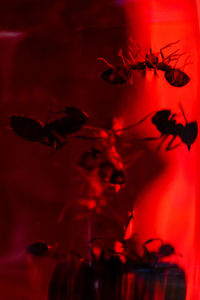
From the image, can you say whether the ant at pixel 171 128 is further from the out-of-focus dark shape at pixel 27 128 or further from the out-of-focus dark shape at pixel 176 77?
the out-of-focus dark shape at pixel 27 128

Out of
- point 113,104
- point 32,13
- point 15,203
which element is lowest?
point 15,203

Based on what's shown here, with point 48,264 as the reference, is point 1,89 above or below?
above

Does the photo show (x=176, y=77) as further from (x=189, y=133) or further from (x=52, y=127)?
(x=52, y=127)

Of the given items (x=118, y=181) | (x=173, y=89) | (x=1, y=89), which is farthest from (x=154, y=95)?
(x=1, y=89)

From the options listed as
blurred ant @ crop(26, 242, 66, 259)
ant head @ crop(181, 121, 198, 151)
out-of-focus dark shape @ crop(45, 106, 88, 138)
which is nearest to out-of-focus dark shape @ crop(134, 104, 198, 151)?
ant head @ crop(181, 121, 198, 151)

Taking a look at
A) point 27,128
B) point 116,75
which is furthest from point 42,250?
point 116,75

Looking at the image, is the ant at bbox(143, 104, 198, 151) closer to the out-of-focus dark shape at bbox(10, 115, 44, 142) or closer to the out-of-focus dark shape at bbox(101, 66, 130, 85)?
the out-of-focus dark shape at bbox(101, 66, 130, 85)

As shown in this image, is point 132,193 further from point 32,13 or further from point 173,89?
point 32,13
